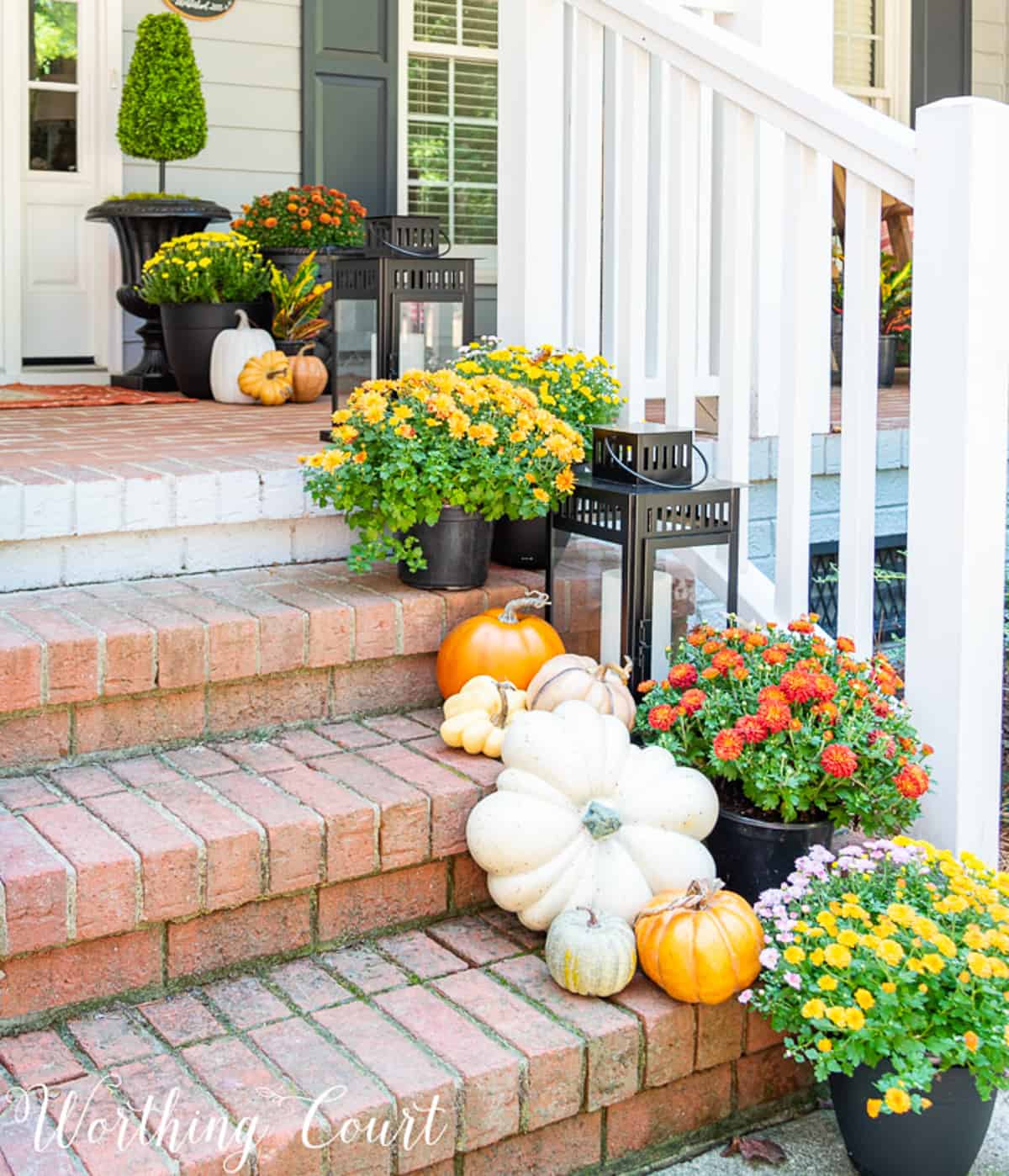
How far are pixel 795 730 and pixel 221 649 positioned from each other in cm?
95

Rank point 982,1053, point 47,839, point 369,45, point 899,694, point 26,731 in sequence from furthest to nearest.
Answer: point 369,45 → point 899,694 → point 26,731 → point 47,839 → point 982,1053

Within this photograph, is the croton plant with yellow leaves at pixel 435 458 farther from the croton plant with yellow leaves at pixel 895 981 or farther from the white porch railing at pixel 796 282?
the croton plant with yellow leaves at pixel 895 981

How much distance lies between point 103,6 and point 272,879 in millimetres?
4210

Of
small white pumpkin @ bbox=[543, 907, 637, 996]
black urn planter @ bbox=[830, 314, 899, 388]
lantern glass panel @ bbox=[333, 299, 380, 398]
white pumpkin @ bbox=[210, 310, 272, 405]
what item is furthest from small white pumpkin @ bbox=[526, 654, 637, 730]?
black urn planter @ bbox=[830, 314, 899, 388]

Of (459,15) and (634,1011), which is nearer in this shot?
(634,1011)

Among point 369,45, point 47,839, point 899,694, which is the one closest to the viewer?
point 47,839

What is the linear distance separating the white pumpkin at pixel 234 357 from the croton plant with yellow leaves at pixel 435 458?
Result: 76.7 inches

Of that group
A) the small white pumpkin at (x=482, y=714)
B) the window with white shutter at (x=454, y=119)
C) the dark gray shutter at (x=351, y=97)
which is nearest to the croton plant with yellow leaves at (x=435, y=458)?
the small white pumpkin at (x=482, y=714)

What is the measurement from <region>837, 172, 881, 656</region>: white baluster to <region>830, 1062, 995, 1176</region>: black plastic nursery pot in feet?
2.89

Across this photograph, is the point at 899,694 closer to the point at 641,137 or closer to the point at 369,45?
the point at 641,137

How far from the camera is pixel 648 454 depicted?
257cm

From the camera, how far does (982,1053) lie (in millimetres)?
1830

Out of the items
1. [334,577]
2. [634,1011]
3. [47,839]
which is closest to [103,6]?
[334,577]

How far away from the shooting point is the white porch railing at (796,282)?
230 cm
